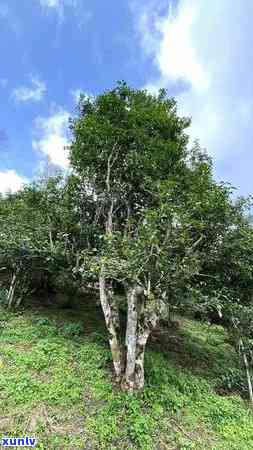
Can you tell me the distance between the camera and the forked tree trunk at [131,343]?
25.6ft

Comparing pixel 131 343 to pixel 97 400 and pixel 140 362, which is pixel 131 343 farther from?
pixel 97 400

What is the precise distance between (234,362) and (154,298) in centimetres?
614

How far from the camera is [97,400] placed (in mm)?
7328

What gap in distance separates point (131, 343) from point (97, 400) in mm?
1492

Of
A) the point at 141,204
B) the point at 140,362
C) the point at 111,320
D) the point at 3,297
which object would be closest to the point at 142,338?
the point at 140,362

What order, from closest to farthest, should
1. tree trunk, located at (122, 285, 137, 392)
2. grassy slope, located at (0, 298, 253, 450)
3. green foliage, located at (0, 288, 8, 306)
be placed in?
grassy slope, located at (0, 298, 253, 450)
tree trunk, located at (122, 285, 137, 392)
green foliage, located at (0, 288, 8, 306)

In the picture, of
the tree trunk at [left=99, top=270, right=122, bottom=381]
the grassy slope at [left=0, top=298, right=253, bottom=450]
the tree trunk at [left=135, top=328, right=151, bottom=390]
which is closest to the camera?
the grassy slope at [left=0, top=298, right=253, bottom=450]

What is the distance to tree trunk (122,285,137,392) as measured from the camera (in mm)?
7793

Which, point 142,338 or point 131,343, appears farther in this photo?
point 142,338

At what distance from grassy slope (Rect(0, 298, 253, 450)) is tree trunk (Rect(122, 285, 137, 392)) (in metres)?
0.35

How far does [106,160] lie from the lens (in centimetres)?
1075

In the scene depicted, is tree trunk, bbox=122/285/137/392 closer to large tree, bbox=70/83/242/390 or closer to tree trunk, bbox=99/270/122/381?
large tree, bbox=70/83/242/390

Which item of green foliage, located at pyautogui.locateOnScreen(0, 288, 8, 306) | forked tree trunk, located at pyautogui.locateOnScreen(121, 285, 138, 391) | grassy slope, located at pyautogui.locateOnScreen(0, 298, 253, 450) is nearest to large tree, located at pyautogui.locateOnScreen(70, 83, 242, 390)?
forked tree trunk, located at pyautogui.locateOnScreen(121, 285, 138, 391)

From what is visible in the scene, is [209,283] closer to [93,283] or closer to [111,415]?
[93,283]
